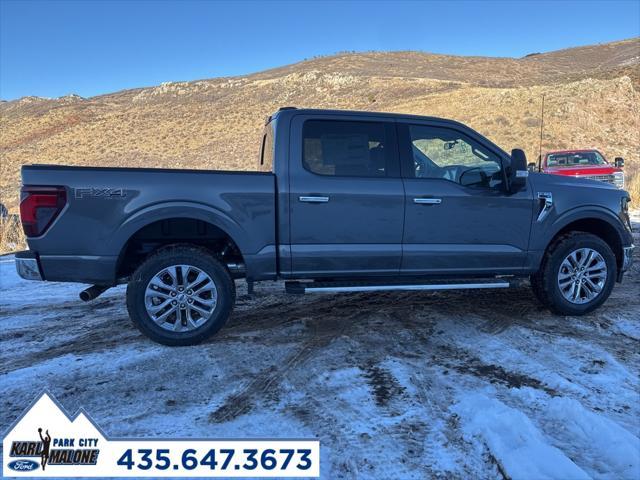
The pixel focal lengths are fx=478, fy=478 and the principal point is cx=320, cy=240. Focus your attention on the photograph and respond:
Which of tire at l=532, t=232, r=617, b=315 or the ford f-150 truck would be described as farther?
the ford f-150 truck

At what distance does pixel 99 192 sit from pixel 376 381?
261 cm

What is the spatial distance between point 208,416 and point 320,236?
1789mm

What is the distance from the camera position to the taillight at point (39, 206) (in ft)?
12.2

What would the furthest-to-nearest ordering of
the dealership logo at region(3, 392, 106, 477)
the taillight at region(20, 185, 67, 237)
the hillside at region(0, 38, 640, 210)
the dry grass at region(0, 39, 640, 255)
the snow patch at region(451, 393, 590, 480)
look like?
the hillside at region(0, 38, 640, 210) < the dry grass at region(0, 39, 640, 255) < the taillight at region(20, 185, 67, 237) < the dealership logo at region(3, 392, 106, 477) < the snow patch at region(451, 393, 590, 480)

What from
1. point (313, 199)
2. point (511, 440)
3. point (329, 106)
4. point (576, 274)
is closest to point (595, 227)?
point (576, 274)

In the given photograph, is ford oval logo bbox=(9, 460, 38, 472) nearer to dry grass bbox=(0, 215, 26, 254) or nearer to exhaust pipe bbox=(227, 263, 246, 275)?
exhaust pipe bbox=(227, 263, 246, 275)

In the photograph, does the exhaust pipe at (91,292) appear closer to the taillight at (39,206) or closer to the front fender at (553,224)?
the taillight at (39,206)

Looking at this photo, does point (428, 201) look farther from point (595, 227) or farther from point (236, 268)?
point (595, 227)

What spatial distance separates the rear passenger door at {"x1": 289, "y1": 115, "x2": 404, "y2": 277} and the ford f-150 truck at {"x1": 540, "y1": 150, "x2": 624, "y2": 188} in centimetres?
917

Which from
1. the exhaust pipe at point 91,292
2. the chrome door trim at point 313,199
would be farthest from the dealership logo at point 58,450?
the chrome door trim at point 313,199

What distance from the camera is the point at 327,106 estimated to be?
1625 inches

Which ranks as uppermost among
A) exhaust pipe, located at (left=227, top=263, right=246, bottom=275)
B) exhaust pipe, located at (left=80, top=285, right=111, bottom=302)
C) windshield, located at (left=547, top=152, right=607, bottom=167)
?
windshield, located at (left=547, top=152, right=607, bottom=167)

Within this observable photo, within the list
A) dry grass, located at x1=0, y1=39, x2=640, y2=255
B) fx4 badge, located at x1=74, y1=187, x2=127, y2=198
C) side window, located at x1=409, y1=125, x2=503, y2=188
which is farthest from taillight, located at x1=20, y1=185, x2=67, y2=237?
dry grass, located at x1=0, y1=39, x2=640, y2=255

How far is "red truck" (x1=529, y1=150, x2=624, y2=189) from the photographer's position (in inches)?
483
